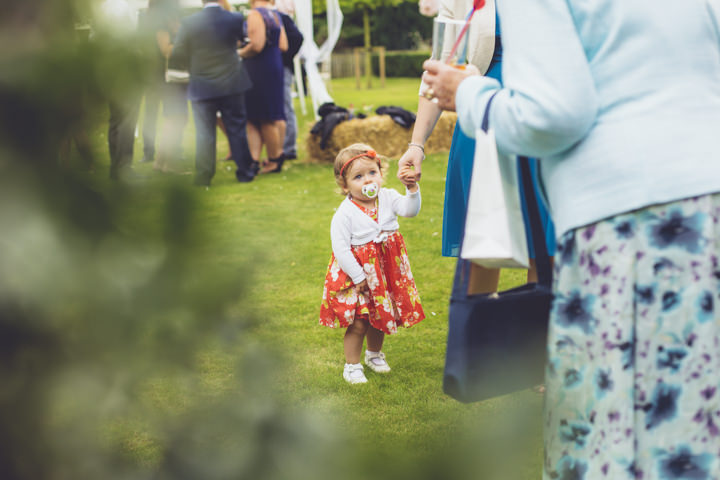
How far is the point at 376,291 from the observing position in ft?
10.7

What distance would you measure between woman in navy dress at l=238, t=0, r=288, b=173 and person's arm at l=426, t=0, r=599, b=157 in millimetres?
6813

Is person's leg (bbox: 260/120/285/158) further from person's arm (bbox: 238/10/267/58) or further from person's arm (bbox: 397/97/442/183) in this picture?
person's arm (bbox: 397/97/442/183)

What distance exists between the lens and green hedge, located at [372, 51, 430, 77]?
118ft

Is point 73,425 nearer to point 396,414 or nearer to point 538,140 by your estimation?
point 538,140

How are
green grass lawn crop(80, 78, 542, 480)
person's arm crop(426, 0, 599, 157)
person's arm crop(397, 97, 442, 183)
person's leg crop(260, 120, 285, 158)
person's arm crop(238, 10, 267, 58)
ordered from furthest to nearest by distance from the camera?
person's leg crop(260, 120, 285, 158), person's arm crop(238, 10, 267, 58), person's arm crop(397, 97, 442, 183), person's arm crop(426, 0, 599, 157), green grass lawn crop(80, 78, 542, 480)

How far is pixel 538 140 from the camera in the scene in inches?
54.7

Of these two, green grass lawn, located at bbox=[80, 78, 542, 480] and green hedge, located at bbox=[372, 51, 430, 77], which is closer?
green grass lawn, located at bbox=[80, 78, 542, 480]

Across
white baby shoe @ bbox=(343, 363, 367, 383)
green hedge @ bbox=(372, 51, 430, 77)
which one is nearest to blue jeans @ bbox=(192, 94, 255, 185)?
white baby shoe @ bbox=(343, 363, 367, 383)

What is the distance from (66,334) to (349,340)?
2.90 metres

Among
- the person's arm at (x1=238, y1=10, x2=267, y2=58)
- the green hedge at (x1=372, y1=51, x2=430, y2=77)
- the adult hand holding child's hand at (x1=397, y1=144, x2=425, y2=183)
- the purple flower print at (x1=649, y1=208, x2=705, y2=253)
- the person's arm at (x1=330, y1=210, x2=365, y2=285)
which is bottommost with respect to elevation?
the green hedge at (x1=372, y1=51, x2=430, y2=77)

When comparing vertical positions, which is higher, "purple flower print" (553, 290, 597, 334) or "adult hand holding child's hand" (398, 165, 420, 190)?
"purple flower print" (553, 290, 597, 334)

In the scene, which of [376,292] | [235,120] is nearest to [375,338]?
[376,292]

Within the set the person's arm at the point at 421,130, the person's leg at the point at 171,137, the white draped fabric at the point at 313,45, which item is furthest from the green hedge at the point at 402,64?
the person's leg at the point at 171,137

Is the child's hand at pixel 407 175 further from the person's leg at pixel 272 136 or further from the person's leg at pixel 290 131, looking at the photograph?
the person's leg at pixel 290 131
